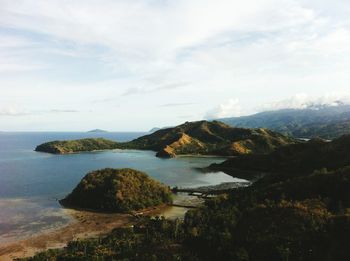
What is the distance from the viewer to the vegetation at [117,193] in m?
95.7

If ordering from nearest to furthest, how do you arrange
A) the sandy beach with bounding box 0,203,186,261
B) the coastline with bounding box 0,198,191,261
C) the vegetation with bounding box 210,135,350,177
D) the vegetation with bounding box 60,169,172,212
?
1. the sandy beach with bounding box 0,203,186,261
2. the coastline with bounding box 0,198,191,261
3. the vegetation with bounding box 60,169,172,212
4. the vegetation with bounding box 210,135,350,177

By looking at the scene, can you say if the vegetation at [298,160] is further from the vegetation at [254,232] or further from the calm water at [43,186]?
the vegetation at [254,232]

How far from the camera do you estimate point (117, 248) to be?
201 feet

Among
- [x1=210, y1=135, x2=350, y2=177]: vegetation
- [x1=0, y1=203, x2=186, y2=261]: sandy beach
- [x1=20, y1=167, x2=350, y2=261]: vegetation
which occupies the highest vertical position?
[x1=210, y1=135, x2=350, y2=177]: vegetation

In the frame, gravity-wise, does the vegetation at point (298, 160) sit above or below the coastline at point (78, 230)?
above

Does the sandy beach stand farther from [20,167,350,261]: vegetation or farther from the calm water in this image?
[20,167,350,261]: vegetation

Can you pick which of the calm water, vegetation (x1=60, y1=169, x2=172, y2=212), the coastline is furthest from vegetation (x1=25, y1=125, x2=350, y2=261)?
the calm water

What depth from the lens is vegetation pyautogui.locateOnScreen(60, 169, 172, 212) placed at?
95688mm

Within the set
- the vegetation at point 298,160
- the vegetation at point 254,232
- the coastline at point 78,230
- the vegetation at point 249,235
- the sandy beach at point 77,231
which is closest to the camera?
the vegetation at point 249,235

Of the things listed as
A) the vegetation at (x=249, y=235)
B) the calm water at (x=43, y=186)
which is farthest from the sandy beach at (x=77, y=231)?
the vegetation at (x=249, y=235)

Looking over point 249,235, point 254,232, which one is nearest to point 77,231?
point 249,235

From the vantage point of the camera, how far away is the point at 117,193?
9719cm

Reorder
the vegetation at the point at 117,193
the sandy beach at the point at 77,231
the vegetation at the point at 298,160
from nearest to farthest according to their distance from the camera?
the sandy beach at the point at 77,231 < the vegetation at the point at 117,193 < the vegetation at the point at 298,160

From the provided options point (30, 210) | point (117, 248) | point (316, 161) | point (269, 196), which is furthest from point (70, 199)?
point (316, 161)
